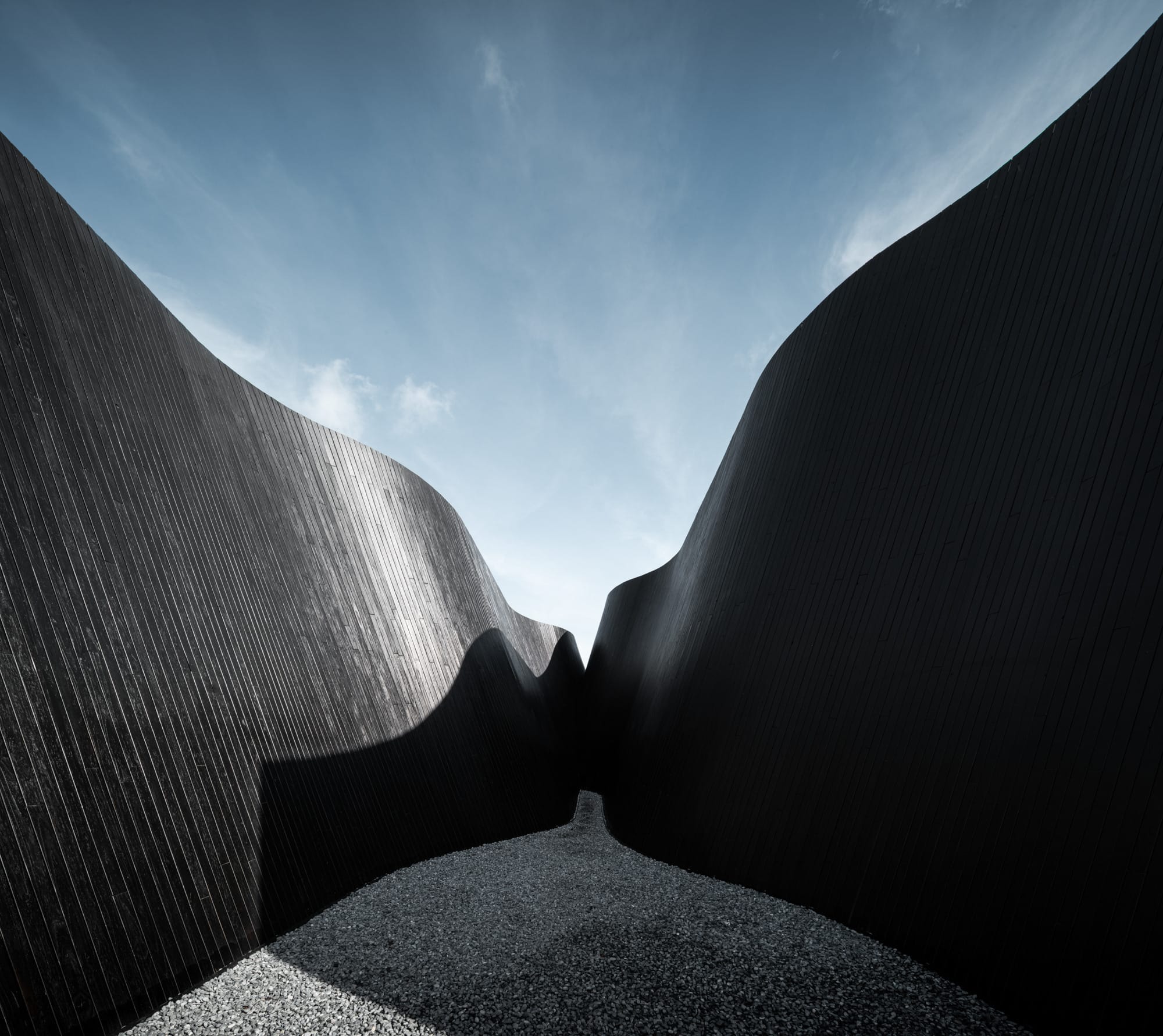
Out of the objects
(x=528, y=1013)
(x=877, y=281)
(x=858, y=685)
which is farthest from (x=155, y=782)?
(x=877, y=281)

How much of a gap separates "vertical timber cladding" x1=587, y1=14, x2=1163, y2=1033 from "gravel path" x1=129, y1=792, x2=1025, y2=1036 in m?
0.49

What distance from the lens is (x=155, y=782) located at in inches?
210

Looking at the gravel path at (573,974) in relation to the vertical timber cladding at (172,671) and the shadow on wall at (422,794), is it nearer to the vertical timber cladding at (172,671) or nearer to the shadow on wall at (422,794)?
the shadow on wall at (422,794)

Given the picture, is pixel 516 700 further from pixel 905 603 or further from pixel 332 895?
pixel 905 603

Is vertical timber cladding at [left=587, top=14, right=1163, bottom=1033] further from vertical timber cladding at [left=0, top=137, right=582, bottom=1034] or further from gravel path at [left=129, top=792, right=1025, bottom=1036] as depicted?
vertical timber cladding at [left=0, top=137, right=582, bottom=1034]

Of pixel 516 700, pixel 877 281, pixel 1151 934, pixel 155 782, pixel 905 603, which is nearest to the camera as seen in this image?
pixel 1151 934

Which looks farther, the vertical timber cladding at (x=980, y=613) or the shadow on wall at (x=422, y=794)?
the shadow on wall at (x=422, y=794)

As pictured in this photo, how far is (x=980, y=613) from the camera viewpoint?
5.75 m

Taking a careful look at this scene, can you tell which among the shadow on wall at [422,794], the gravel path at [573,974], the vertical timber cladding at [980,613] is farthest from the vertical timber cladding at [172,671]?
the vertical timber cladding at [980,613]

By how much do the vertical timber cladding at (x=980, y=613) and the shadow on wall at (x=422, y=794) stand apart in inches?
105

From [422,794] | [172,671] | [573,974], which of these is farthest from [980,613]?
[172,671]

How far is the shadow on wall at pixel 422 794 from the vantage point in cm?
644

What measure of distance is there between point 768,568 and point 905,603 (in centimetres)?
242

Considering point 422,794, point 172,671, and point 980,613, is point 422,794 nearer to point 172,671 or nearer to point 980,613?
point 172,671
